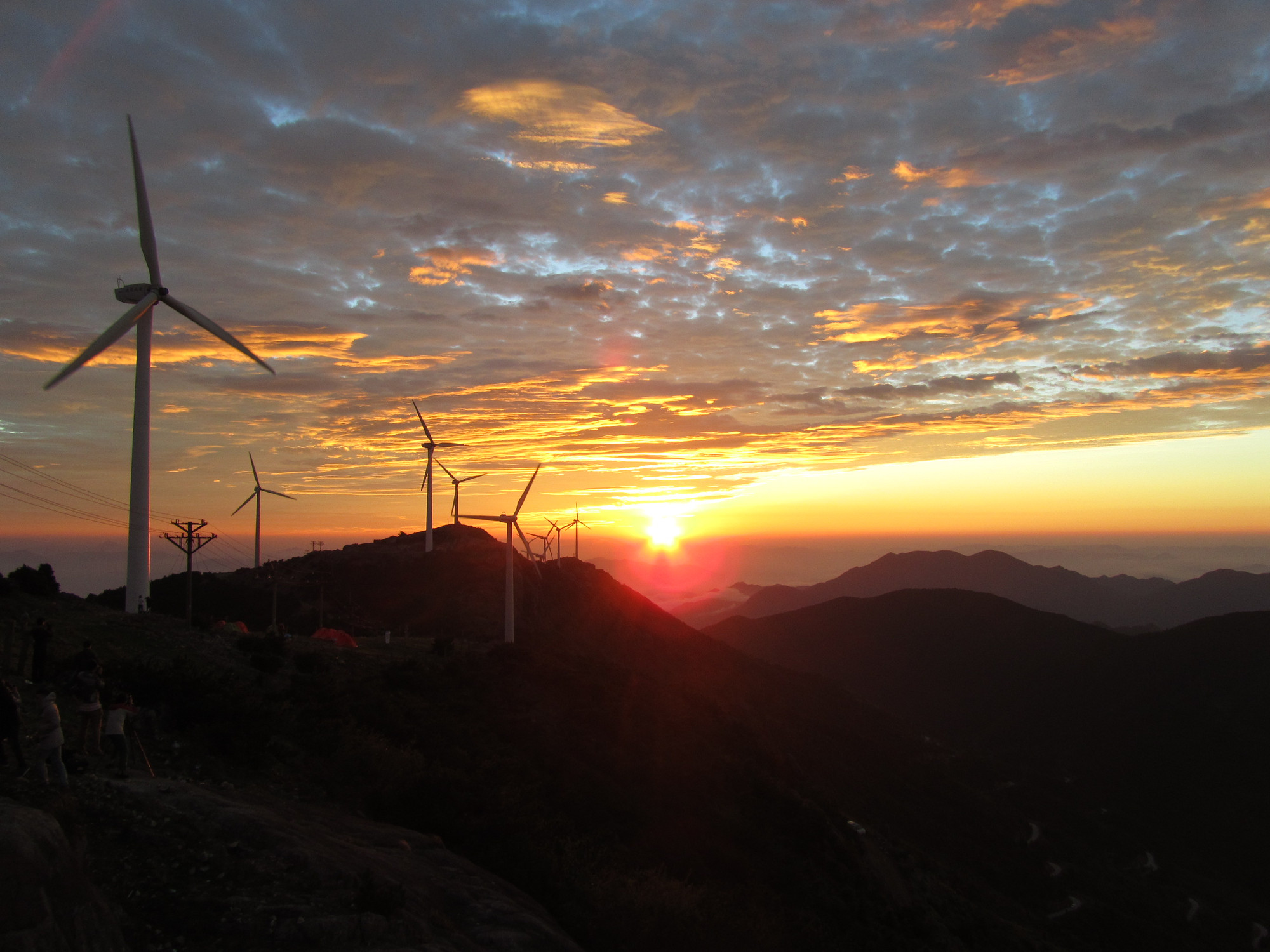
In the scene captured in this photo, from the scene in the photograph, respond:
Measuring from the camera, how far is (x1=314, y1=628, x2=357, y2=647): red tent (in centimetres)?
5025

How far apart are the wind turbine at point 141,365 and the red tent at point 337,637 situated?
1259cm

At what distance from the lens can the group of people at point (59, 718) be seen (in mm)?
13906

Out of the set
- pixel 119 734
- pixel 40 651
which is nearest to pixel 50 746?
pixel 119 734

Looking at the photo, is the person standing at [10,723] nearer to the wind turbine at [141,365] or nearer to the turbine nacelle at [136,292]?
the wind turbine at [141,365]

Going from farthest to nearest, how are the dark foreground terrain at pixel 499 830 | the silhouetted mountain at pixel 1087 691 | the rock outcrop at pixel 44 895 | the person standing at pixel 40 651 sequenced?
the silhouetted mountain at pixel 1087 691
the person standing at pixel 40 651
the dark foreground terrain at pixel 499 830
the rock outcrop at pixel 44 895

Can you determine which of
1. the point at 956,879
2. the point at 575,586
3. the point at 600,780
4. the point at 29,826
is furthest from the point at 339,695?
the point at 575,586

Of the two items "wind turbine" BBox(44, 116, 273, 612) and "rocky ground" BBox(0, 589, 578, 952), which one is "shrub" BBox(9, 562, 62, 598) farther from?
"rocky ground" BBox(0, 589, 578, 952)

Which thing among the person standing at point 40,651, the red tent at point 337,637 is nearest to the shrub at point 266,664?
the person standing at point 40,651

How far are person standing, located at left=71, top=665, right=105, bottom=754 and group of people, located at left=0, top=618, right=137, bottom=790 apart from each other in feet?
0.05

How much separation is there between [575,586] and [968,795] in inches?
2387

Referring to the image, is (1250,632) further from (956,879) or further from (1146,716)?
(956,879)

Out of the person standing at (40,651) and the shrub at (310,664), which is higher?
the person standing at (40,651)

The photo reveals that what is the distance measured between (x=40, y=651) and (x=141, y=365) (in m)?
25.3

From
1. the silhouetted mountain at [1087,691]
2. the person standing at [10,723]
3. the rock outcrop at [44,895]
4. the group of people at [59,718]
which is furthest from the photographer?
the silhouetted mountain at [1087,691]
